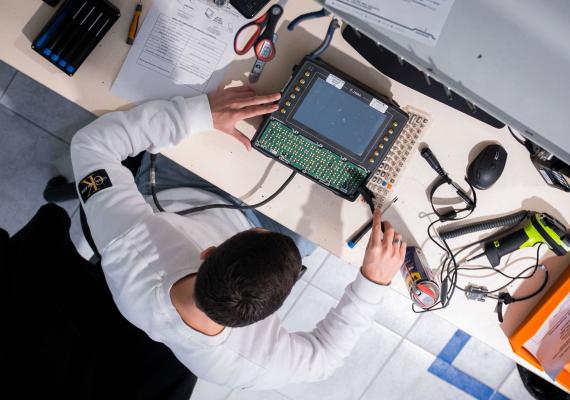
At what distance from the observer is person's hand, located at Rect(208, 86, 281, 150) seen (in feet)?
3.57

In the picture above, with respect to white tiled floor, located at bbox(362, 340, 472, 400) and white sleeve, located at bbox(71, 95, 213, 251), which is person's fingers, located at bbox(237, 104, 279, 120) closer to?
white sleeve, located at bbox(71, 95, 213, 251)

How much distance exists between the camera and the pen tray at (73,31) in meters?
1.07

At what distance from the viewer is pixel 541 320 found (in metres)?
1.24

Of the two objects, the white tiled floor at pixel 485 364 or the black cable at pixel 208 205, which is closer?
the black cable at pixel 208 205

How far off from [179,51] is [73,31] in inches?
9.9

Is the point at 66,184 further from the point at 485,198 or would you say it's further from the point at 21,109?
the point at 485,198

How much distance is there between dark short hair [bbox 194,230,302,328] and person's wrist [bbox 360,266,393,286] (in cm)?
33

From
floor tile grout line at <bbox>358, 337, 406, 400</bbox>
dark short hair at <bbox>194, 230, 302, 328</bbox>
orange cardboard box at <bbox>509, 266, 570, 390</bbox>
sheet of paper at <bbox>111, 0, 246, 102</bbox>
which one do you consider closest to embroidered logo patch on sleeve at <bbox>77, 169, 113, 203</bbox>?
sheet of paper at <bbox>111, 0, 246, 102</bbox>

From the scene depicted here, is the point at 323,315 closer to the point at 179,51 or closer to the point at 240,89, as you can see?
the point at 240,89

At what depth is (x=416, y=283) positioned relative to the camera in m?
1.17

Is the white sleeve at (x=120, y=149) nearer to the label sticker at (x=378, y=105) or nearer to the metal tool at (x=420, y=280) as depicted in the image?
the label sticker at (x=378, y=105)

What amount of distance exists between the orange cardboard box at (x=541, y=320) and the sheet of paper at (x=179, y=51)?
1.06 meters

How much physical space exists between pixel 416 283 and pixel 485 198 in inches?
11.7

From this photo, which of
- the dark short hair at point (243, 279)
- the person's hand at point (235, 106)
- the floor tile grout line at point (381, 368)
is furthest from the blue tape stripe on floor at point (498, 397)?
the person's hand at point (235, 106)
